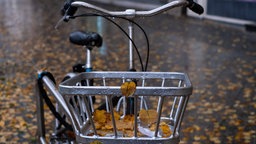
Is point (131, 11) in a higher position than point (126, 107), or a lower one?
higher

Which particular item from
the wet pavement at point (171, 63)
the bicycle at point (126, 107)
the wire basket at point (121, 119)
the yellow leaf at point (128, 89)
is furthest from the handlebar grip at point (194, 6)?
the yellow leaf at point (128, 89)

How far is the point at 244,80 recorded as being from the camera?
22.5 ft

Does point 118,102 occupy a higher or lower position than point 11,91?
higher

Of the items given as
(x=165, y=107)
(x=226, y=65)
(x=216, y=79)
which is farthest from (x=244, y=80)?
(x=165, y=107)

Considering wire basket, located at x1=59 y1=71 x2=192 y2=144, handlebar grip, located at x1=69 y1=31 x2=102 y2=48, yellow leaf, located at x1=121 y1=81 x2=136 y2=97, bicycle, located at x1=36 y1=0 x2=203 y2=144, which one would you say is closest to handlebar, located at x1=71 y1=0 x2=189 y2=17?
bicycle, located at x1=36 y1=0 x2=203 y2=144

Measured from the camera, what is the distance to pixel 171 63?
26.2 ft

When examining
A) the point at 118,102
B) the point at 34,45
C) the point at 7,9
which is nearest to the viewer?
the point at 118,102

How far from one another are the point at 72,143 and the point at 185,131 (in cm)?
206

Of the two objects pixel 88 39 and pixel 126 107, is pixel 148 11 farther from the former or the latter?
pixel 88 39

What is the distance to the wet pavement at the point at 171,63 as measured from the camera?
16.9 ft

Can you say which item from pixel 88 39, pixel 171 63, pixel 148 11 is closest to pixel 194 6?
pixel 148 11

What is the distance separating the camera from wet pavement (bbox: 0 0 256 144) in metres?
5.15

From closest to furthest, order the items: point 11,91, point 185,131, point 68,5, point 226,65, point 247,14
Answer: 1. point 68,5
2. point 185,131
3. point 11,91
4. point 226,65
5. point 247,14

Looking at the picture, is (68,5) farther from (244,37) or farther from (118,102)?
(244,37)
